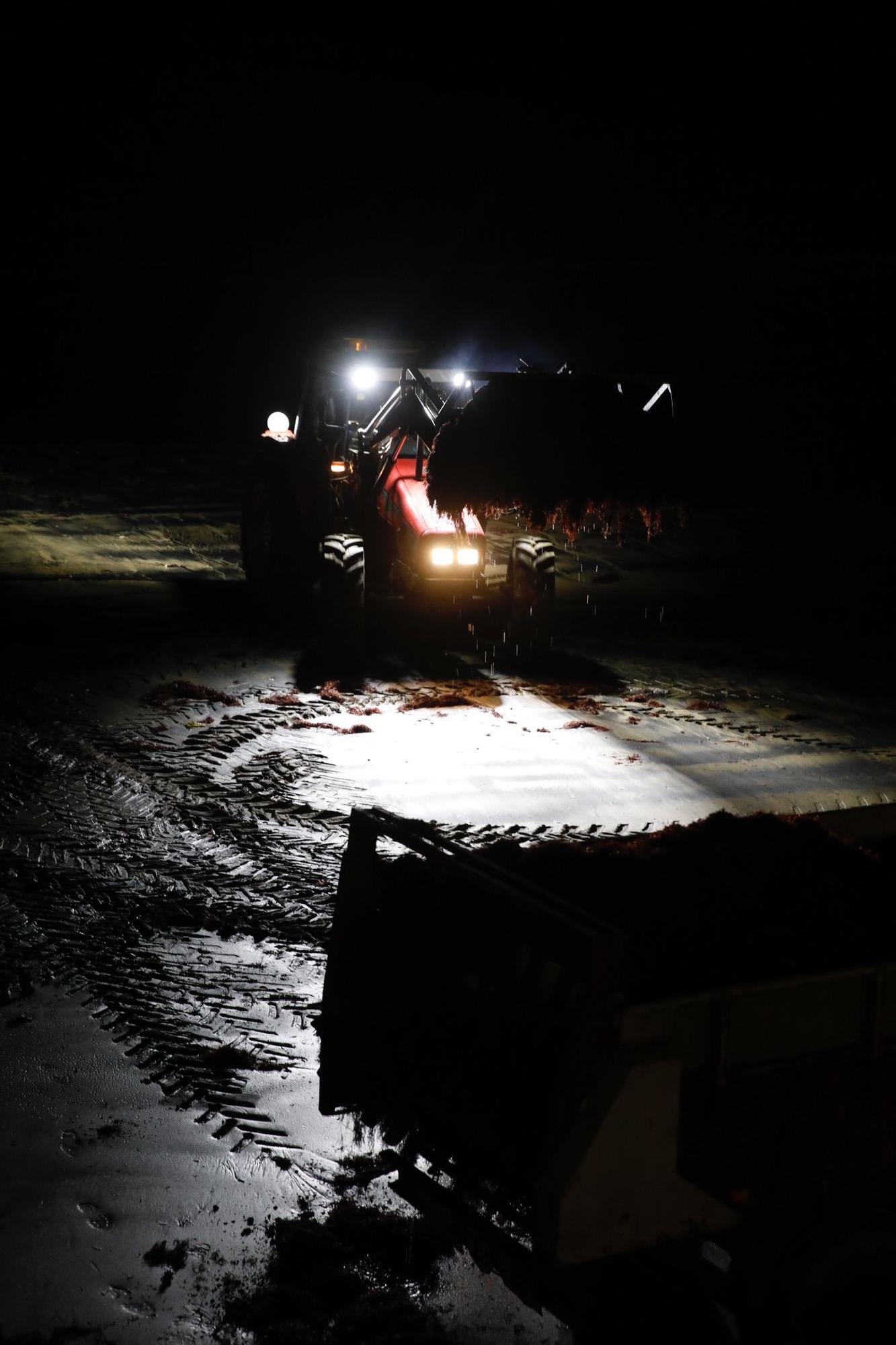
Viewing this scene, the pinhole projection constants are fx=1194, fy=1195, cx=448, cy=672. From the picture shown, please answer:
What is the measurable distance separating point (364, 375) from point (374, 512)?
1.71 m

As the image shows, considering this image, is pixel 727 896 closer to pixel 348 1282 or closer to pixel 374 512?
pixel 348 1282

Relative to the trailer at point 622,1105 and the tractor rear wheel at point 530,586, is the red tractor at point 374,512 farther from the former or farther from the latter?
the trailer at point 622,1105

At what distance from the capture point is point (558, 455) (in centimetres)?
671

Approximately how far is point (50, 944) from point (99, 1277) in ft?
7.73

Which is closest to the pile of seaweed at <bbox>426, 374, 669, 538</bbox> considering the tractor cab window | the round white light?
the round white light

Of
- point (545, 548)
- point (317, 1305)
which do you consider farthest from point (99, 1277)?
point (545, 548)

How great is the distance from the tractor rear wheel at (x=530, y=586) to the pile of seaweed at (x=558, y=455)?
521cm

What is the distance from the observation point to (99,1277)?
3566 millimetres

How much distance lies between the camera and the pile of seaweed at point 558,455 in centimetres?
671

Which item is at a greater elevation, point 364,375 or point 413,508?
point 364,375

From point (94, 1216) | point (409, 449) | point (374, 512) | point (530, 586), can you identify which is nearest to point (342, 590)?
point (374, 512)

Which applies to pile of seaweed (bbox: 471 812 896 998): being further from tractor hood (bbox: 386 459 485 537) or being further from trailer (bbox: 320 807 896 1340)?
tractor hood (bbox: 386 459 485 537)

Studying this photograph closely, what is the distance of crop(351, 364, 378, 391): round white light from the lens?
11.1 m

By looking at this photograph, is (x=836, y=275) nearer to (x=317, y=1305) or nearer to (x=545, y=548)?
(x=545, y=548)
